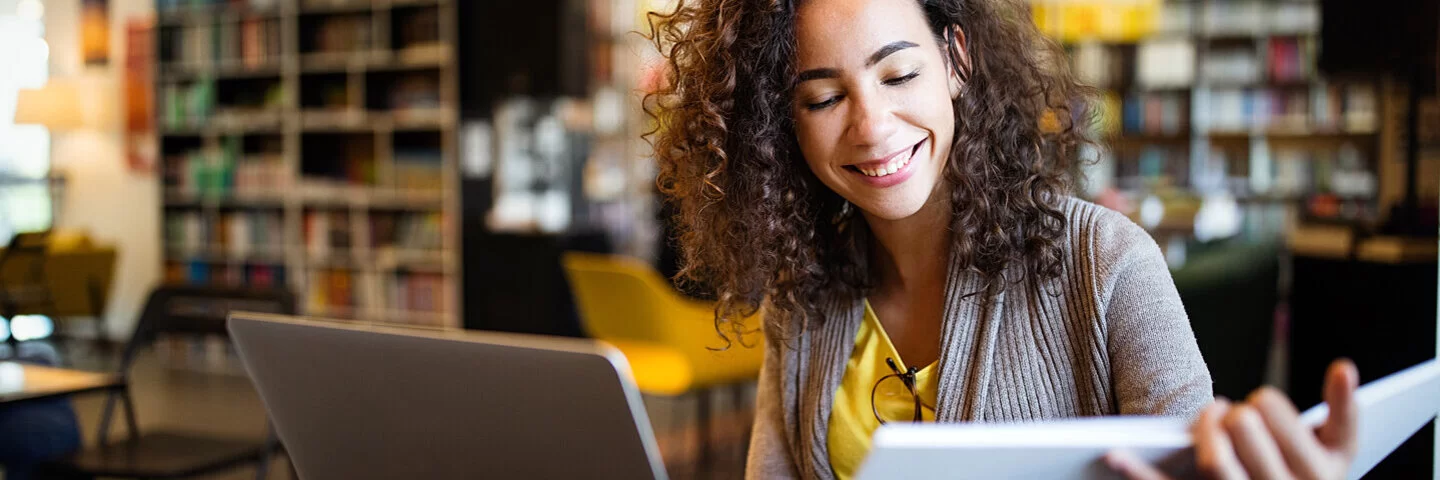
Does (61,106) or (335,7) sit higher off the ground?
(335,7)

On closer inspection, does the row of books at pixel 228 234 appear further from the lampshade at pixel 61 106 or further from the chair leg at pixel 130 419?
the chair leg at pixel 130 419

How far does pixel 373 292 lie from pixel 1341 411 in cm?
602

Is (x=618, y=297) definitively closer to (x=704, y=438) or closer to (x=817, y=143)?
(x=704, y=438)

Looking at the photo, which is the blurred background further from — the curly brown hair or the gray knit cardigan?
the gray knit cardigan

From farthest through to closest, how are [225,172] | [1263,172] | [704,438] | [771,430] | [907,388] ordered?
1. [225,172]
2. [1263,172]
3. [704,438]
4. [771,430]
5. [907,388]

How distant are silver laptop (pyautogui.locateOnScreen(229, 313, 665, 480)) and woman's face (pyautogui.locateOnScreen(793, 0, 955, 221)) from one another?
0.44 meters

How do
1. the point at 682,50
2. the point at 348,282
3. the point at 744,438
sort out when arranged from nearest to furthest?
the point at 682,50 < the point at 744,438 < the point at 348,282

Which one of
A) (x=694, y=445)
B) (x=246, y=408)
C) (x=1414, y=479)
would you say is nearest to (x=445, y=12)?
(x=246, y=408)

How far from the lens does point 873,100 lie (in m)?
1.19

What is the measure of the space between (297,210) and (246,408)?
159cm

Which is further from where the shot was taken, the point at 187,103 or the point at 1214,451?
the point at 187,103

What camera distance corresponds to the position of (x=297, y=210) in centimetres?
649

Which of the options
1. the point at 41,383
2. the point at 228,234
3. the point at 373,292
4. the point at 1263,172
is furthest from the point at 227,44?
the point at 1263,172

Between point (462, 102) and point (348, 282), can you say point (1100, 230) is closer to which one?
point (462, 102)
